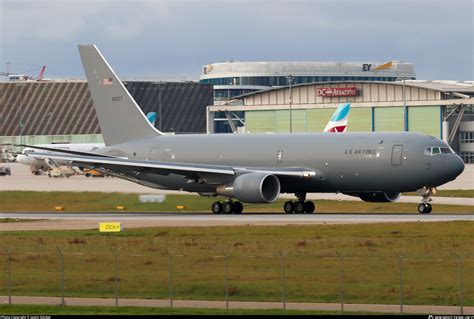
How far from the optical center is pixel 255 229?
181 ft

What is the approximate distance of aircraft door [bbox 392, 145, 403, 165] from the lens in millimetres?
64625

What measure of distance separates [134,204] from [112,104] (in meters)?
7.29

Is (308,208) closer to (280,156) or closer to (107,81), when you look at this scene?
(280,156)

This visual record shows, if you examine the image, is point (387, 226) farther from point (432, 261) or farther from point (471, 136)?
point (471, 136)

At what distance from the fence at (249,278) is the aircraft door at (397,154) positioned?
21358 millimetres

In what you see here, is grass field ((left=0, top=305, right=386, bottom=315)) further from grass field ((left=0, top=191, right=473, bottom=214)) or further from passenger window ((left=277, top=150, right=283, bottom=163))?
grass field ((left=0, top=191, right=473, bottom=214))

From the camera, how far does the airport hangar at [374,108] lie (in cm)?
14488

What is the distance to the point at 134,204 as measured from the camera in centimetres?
7894

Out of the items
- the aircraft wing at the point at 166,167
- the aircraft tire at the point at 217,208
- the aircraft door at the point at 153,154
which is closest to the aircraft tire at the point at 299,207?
the aircraft wing at the point at 166,167

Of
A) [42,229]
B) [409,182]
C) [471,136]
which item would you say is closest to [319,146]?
[409,182]

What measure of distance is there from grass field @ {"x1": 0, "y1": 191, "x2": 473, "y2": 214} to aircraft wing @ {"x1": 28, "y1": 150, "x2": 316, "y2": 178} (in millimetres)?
6403

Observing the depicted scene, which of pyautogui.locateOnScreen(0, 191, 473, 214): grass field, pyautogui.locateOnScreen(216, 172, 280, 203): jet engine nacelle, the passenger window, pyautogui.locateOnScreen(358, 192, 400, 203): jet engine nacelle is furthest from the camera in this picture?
pyautogui.locateOnScreen(0, 191, 473, 214): grass field

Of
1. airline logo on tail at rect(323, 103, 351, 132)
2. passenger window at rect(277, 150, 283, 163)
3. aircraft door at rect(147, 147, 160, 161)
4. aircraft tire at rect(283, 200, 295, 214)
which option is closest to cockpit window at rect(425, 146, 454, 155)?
passenger window at rect(277, 150, 283, 163)

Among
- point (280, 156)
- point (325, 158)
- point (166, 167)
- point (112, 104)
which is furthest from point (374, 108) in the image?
point (166, 167)
